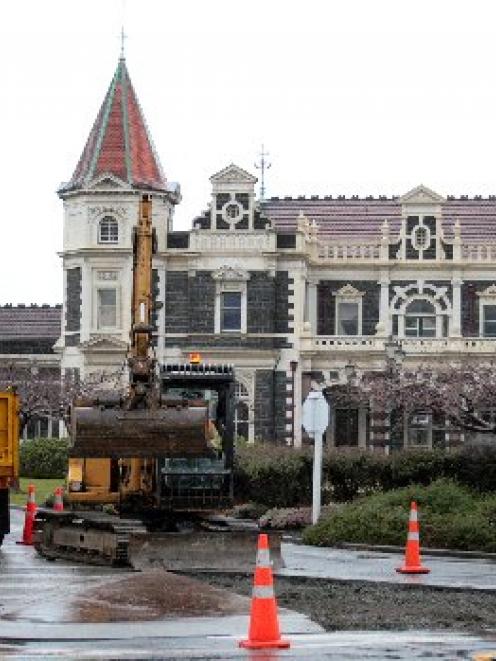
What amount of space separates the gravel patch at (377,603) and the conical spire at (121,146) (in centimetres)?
5183

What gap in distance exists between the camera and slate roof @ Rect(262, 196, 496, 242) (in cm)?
7800

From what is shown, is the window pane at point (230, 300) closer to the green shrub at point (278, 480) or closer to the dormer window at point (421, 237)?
the dormer window at point (421, 237)

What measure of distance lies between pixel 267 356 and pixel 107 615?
182 feet

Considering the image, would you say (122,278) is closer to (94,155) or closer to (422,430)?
(94,155)

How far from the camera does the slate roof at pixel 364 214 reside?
78.0 metres

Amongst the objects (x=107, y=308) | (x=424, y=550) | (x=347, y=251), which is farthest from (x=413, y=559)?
(x=347, y=251)

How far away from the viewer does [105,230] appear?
73.9 meters

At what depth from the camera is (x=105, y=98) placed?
247 feet

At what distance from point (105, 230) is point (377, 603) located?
180ft

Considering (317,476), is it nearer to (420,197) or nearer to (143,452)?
(143,452)

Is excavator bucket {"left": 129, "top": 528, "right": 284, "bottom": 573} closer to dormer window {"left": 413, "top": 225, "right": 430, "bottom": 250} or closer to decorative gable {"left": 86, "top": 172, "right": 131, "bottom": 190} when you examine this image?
decorative gable {"left": 86, "top": 172, "right": 131, "bottom": 190}

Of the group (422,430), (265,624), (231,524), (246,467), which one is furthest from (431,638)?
(422,430)

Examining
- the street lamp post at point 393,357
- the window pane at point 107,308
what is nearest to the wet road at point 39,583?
the street lamp post at point 393,357

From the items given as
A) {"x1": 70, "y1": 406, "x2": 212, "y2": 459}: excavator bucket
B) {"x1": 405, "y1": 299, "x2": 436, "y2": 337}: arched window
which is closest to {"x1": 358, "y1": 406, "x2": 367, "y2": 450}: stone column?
{"x1": 405, "y1": 299, "x2": 436, "y2": 337}: arched window
